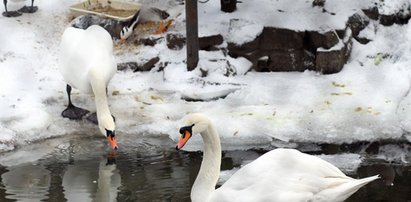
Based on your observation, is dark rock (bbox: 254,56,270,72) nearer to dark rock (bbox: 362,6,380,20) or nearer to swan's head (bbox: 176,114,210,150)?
dark rock (bbox: 362,6,380,20)

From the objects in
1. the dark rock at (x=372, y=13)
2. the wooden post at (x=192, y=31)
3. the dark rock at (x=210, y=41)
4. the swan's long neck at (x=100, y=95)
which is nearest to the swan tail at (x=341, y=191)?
the swan's long neck at (x=100, y=95)

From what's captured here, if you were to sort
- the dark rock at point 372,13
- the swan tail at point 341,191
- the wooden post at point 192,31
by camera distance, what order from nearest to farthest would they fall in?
the swan tail at point 341,191 < the wooden post at point 192,31 < the dark rock at point 372,13

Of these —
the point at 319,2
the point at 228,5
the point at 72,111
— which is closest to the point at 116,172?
the point at 72,111

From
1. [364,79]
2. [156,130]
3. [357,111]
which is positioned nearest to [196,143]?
[156,130]

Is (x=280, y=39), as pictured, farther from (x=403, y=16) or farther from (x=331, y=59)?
(x=403, y=16)

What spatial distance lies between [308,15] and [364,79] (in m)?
1.00

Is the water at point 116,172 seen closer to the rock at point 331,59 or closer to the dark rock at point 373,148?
the dark rock at point 373,148

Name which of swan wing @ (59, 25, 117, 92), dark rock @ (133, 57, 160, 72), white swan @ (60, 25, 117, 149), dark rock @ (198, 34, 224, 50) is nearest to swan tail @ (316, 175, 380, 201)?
white swan @ (60, 25, 117, 149)

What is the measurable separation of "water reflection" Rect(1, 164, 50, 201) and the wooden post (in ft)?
7.24

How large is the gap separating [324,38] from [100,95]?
8.38 ft

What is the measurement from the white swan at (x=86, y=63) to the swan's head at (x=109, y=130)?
0.28 metres

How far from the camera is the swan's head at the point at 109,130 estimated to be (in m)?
5.66

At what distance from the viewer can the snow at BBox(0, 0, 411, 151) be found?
6172 mm

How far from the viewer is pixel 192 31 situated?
718 cm
